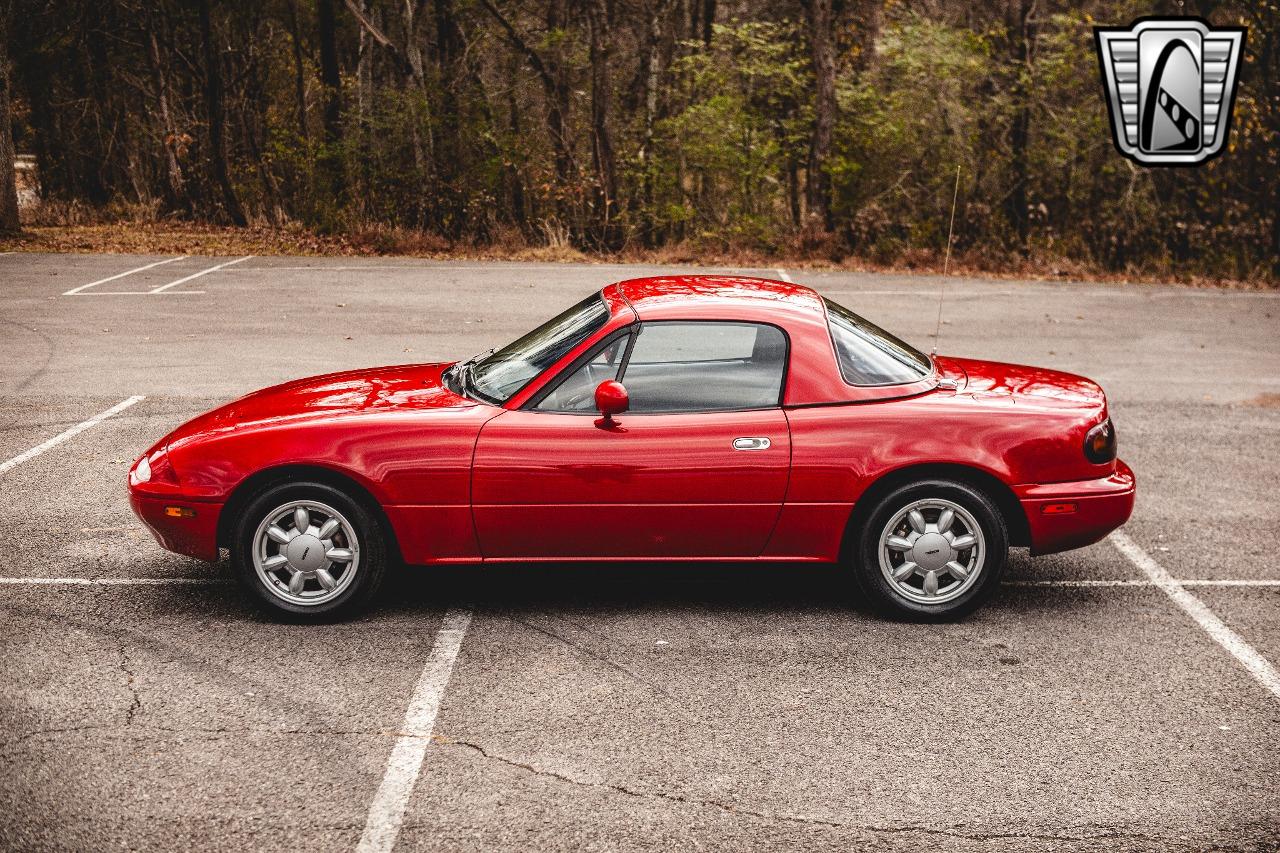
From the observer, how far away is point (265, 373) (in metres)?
11.0

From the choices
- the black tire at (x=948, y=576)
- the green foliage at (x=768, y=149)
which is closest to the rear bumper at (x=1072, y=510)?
the black tire at (x=948, y=576)

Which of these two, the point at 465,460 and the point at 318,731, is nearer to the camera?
the point at 318,731

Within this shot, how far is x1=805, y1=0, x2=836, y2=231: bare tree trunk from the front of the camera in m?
22.6

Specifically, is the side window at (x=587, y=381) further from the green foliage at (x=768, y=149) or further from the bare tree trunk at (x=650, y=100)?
the bare tree trunk at (x=650, y=100)

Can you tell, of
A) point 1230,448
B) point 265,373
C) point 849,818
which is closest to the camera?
point 849,818

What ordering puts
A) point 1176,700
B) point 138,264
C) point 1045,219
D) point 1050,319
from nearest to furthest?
1. point 1176,700
2. point 1050,319
3. point 138,264
4. point 1045,219

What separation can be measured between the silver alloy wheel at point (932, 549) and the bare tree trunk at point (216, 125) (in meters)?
22.8

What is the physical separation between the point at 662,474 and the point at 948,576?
136cm

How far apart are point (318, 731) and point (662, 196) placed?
63.9 ft

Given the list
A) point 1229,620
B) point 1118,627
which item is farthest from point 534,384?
point 1229,620

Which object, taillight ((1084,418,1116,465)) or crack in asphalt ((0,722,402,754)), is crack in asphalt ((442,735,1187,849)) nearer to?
crack in asphalt ((0,722,402,754))

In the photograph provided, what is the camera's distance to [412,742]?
14.1 ft

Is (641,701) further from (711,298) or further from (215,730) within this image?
(711,298)

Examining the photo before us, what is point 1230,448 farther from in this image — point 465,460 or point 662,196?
point 662,196
